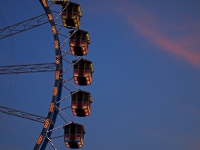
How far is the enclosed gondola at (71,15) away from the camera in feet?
141

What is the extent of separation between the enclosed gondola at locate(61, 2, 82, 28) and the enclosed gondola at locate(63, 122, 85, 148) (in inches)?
384

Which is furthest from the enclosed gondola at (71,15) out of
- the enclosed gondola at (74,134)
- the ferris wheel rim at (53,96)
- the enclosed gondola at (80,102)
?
the enclosed gondola at (74,134)

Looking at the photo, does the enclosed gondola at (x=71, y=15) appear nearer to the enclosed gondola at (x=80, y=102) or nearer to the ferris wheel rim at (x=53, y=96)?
the ferris wheel rim at (x=53, y=96)

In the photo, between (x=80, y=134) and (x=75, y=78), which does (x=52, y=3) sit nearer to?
(x=75, y=78)

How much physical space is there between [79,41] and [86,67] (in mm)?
2672

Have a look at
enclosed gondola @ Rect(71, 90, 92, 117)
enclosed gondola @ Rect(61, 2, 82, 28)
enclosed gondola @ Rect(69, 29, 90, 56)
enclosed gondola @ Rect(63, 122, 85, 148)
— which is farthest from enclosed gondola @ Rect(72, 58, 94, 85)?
enclosed gondola @ Rect(63, 122, 85, 148)

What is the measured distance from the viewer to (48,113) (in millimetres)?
37531

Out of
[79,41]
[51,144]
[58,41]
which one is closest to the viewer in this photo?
[51,144]

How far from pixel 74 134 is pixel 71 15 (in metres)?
11.4

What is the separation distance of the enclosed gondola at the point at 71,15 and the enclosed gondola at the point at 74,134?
9744mm

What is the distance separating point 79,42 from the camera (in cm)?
4259

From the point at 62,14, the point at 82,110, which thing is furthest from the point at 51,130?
the point at 62,14

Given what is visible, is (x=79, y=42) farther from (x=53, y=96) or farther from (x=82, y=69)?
(x=53, y=96)

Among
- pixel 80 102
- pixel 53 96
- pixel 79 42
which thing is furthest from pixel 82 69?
pixel 53 96
